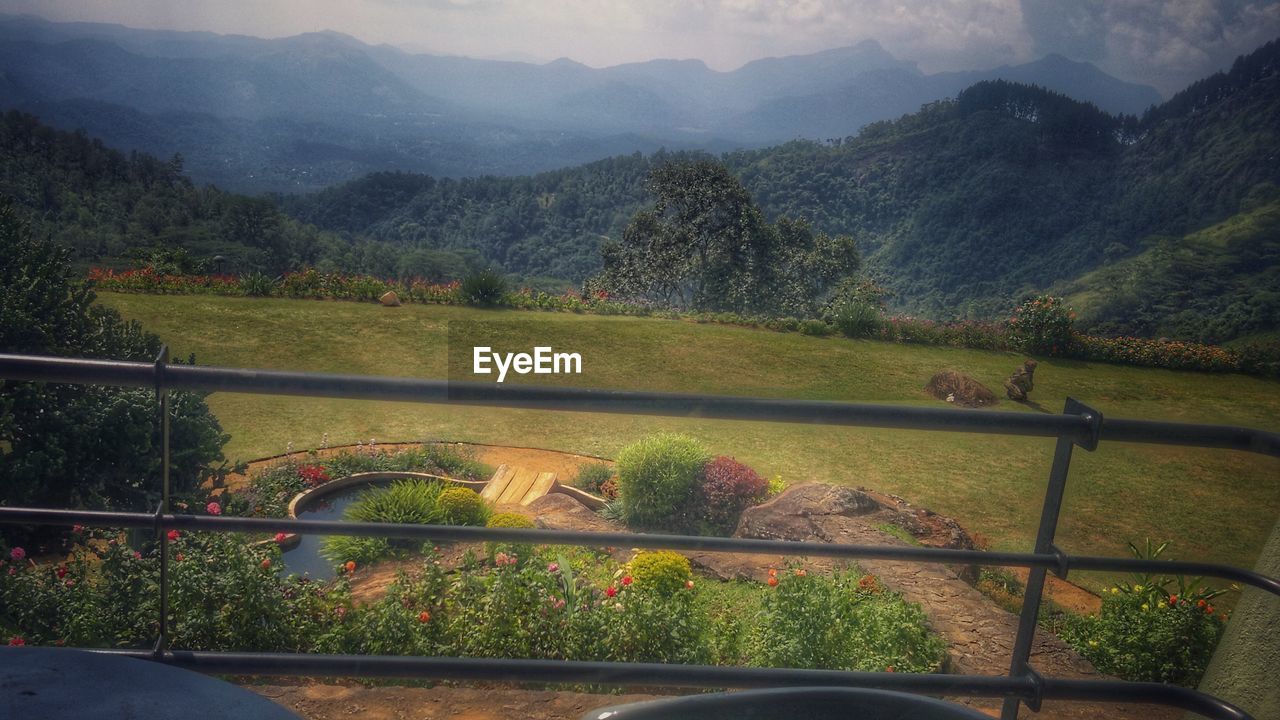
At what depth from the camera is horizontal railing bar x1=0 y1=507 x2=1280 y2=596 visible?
1058 mm

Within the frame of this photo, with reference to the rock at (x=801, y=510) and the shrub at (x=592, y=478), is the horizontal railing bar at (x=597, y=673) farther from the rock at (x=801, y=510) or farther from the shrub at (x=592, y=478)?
the shrub at (x=592, y=478)

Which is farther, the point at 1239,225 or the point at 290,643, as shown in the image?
the point at 1239,225

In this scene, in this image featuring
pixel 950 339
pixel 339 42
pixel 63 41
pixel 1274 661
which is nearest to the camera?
pixel 1274 661

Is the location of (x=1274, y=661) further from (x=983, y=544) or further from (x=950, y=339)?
(x=950, y=339)

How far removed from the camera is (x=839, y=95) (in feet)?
284

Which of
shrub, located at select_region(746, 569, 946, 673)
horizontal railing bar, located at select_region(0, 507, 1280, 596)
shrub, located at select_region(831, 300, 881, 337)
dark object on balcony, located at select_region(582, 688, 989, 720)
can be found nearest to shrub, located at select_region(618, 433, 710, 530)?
shrub, located at select_region(746, 569, 946, 673)

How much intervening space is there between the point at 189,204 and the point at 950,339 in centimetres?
2793

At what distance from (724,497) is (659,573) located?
2.35m

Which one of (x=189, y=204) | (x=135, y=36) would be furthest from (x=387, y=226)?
(x=135, y=36)

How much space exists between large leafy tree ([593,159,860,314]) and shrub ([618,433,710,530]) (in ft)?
71.8

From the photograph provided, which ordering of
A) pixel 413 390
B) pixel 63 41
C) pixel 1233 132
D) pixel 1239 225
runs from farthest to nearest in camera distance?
1. pixel 63 41
2. pixel 1233 132
3. pixel 1239 225
4. pixel 413 390

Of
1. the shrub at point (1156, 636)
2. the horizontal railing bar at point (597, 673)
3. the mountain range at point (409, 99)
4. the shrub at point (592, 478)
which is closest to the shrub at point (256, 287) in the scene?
the shrub at point (592, 478)

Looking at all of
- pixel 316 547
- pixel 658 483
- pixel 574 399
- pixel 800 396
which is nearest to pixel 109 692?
pixel 574 399

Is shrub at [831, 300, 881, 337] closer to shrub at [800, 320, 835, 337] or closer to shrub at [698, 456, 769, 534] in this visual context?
shrub at [800, 320, 835, 337]
